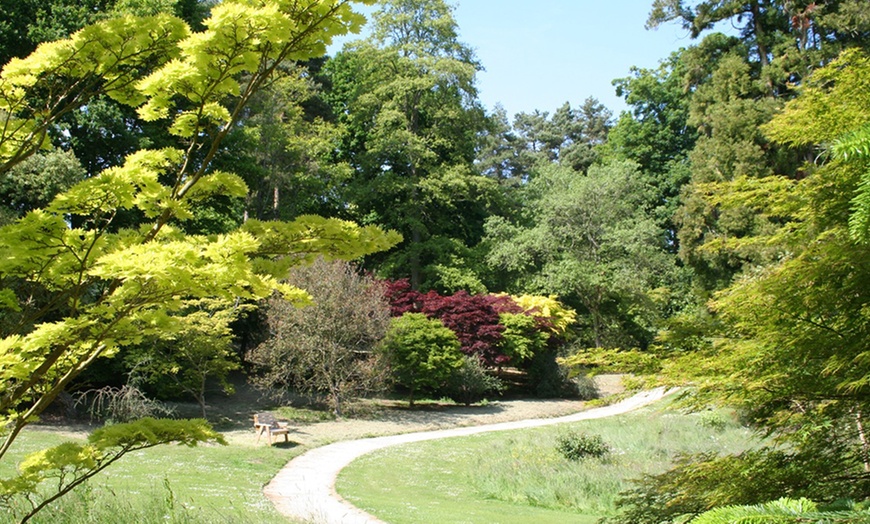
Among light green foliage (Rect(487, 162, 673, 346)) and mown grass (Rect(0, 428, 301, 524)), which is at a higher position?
light green foliage (Rect(487, 162, 673, 346))

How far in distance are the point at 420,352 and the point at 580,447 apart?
8.50m

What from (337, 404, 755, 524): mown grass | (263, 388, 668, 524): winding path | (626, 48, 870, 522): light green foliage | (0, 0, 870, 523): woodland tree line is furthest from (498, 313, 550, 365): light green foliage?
(626, 48, 870, 522): light green foliage

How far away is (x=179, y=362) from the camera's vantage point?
17.7 m

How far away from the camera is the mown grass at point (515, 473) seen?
29.0ft

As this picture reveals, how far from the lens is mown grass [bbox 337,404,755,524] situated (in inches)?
348

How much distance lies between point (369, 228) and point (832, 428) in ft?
10.6

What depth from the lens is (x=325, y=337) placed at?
1855 cm

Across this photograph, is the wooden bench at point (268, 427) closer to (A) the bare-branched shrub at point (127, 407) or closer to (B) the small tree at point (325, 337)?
(A) the bare-branched shrub at point (127, 407)

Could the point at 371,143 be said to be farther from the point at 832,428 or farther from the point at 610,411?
the point at 832,428

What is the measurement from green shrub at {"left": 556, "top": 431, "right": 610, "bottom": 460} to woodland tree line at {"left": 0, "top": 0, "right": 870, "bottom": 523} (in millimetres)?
4971

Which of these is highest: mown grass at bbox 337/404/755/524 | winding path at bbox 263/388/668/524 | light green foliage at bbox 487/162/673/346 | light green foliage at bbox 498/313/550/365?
light green foliage at bbox 487/162/673/346

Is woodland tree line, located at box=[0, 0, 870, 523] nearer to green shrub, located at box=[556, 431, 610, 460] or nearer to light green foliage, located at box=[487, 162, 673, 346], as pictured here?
light green foliage, located at box=[487, 162, 673, 346]

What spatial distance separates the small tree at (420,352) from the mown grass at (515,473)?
13.8ft

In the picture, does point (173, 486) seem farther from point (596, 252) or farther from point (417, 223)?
point (596, 252)
